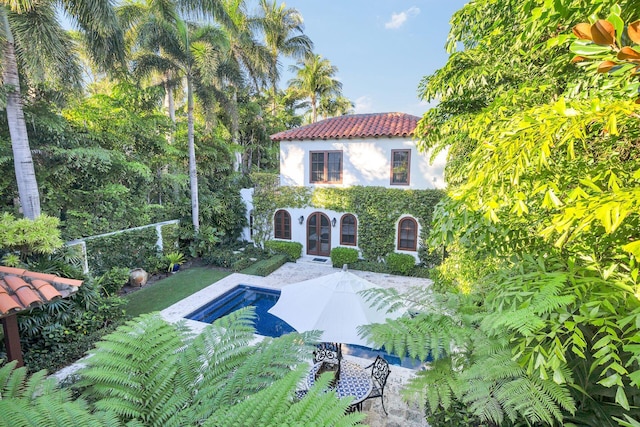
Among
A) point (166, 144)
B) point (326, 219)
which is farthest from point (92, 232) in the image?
point (326, 219)

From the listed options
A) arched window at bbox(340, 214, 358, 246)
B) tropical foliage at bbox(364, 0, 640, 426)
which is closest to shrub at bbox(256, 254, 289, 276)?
arched window at bbox(340, 214, 358, 246)

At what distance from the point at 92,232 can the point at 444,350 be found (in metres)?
12.4

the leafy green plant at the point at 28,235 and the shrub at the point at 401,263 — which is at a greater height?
the leafy green plant at the point at 28,235

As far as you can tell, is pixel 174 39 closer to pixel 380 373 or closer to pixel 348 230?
pixel 348 230

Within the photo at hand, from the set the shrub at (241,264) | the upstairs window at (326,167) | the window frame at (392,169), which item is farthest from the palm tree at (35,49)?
the window frame at (392,169)

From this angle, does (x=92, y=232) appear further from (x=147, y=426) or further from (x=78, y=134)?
(x=147, y=426)

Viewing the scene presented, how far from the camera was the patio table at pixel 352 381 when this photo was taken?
5238mm

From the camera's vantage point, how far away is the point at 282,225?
1542 cm

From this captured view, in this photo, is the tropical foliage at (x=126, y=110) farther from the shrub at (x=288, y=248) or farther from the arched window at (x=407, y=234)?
the arched window at (x=407, y=234)

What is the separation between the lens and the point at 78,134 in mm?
10531

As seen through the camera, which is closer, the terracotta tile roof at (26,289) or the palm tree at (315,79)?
the terracotta tile roof at (26,289)

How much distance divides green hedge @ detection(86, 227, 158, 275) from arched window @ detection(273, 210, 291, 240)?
18.1ft

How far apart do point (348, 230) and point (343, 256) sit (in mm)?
1321

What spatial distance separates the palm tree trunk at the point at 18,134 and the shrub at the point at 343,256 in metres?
10.4
